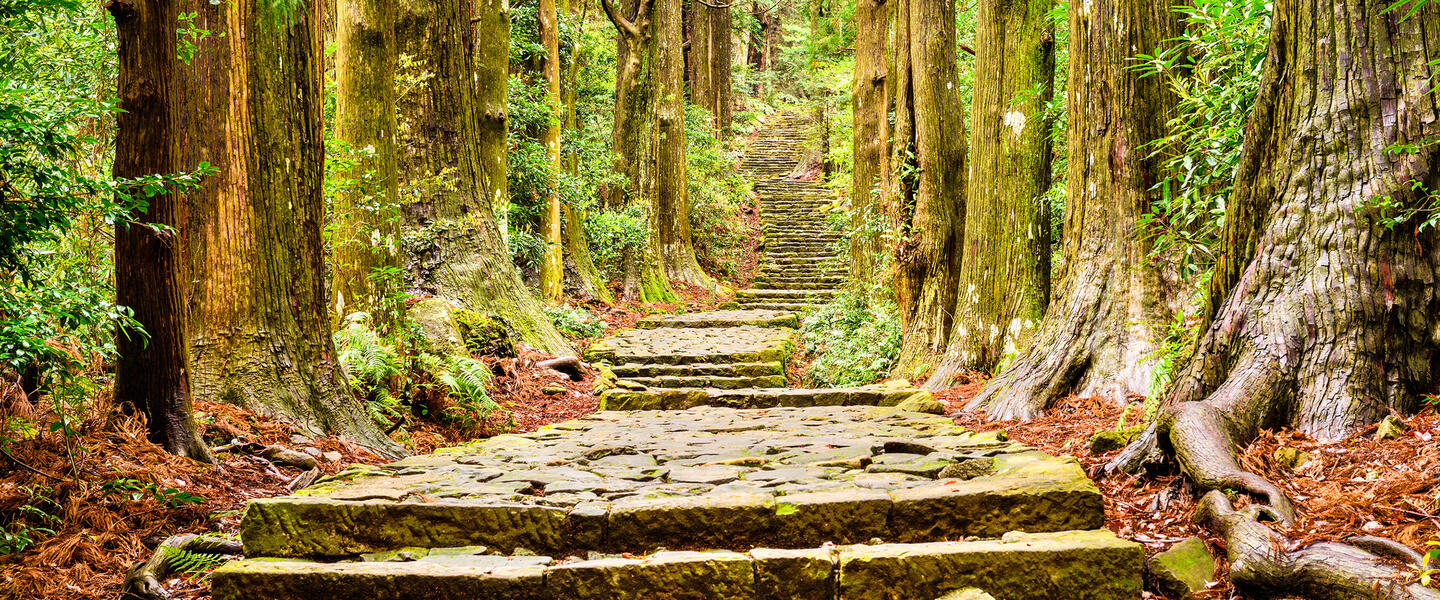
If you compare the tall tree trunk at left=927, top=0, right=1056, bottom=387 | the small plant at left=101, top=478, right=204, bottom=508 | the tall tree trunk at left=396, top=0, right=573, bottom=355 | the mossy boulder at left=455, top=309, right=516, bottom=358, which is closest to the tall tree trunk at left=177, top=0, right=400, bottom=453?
the small plant at left=101, top=478, right=204, bottom=508

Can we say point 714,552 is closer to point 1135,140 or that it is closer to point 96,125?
point 1135,140

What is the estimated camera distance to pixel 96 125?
5785mm

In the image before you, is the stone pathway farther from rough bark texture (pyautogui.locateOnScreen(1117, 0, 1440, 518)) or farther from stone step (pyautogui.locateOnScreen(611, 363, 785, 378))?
stone step (pyautogui.locateOnScreen(611, 363, 785, 378))

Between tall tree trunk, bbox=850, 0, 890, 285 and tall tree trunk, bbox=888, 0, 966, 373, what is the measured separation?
7.37 ft

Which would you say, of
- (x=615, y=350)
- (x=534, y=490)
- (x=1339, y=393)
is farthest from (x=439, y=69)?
(x=1339, y=393)

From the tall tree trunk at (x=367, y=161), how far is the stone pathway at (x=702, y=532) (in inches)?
121

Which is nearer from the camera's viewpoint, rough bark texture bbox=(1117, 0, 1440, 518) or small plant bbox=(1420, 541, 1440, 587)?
small plant bbox=(1420, 541, 1440, 587)

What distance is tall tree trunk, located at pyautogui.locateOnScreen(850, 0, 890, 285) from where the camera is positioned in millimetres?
12539

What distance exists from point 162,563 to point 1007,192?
656 centimetres

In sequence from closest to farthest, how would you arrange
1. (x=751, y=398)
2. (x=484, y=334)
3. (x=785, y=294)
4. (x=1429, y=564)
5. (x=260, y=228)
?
(x=1429, y=564) < (x=260, y=228) < (x=751, y=398) < (x=484, y=334) < (x=785, y=294)

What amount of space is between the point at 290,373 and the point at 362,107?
3362mm

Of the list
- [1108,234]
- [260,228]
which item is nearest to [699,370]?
[1108,234]

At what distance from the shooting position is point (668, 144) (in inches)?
680

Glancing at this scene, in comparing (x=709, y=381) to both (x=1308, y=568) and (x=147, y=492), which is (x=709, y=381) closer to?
(x=147, y=492)
